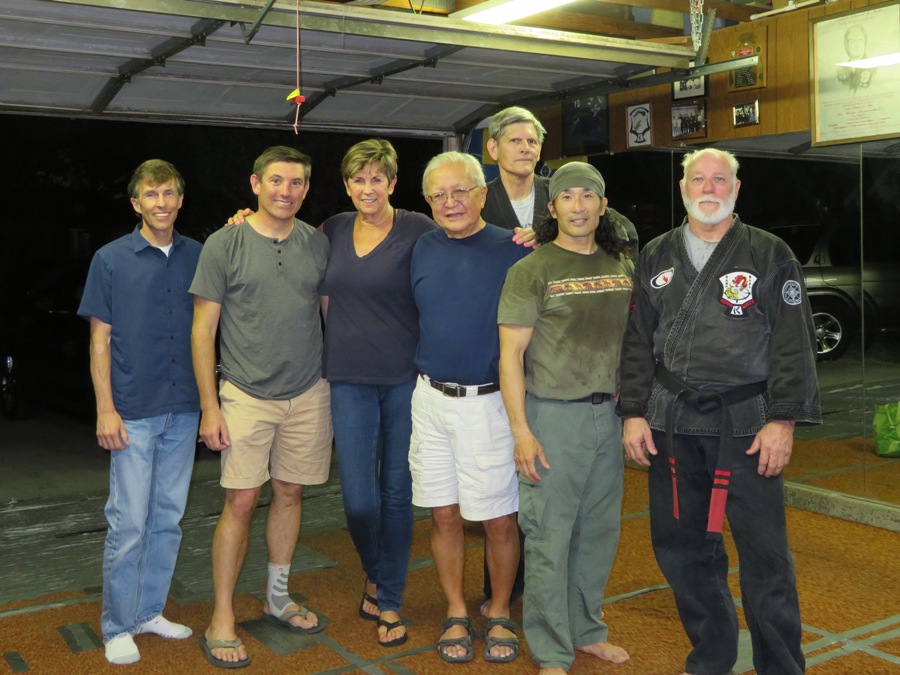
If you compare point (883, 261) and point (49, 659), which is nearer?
point (49, 659)

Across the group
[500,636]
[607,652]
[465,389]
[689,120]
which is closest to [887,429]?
[689,120]

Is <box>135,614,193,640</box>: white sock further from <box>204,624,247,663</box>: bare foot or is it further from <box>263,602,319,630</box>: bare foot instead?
<box>263,602,319,630</box>: bare foot

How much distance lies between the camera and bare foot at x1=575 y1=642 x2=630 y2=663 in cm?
366

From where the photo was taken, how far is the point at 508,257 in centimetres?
368

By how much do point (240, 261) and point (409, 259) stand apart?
2.10ft

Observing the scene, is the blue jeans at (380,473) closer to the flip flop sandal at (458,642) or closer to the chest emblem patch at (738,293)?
the flip flop sandal at (458,642)

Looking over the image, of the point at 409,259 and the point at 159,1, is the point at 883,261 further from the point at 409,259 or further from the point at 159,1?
the point at 159,1

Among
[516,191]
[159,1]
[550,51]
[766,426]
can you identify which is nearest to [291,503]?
[516,191]

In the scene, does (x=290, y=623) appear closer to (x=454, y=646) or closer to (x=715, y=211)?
(x=454, y=646)

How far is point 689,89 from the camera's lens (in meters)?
6.13

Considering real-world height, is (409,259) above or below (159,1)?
below

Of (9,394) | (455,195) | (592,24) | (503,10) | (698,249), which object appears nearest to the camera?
(698,249)

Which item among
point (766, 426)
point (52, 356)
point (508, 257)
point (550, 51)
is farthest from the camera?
point (52, 356)

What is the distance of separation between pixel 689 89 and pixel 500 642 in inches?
152
